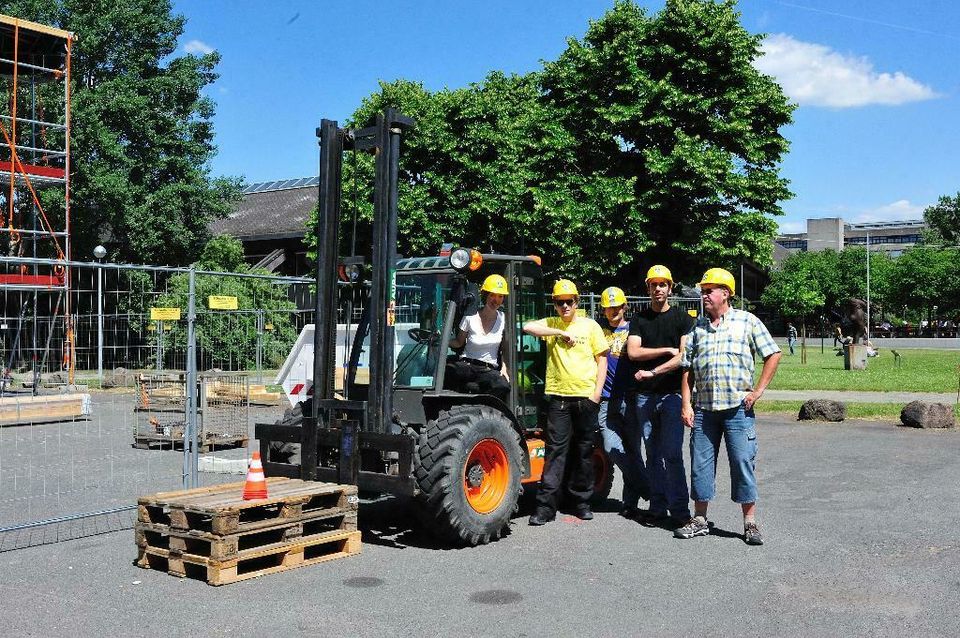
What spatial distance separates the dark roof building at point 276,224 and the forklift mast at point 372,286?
3533cm

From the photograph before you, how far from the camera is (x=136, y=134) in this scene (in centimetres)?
3350

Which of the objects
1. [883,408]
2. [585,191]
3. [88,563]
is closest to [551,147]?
[585,191]

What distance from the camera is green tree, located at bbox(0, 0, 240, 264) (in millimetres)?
31797

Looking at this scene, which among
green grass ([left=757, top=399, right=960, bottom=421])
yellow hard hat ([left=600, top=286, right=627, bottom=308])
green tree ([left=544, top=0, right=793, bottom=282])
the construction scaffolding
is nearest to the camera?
yellow hard hat ([left=600, top=286, right=627, bottom=308])

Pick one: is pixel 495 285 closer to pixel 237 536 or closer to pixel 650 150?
pixel 237 536

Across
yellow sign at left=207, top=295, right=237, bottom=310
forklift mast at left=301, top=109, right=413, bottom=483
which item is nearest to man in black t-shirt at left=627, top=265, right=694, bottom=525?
forklift mast at left=301, top=109, right=413, bottom=483

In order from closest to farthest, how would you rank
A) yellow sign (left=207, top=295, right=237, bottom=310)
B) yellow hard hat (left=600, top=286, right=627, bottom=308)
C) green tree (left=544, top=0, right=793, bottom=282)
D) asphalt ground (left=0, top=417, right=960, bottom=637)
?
asphalt ground (left=0, top=417, right=960, bottom=637)
yellow hard hat (left=600, top=286, right=627, bottom=308)
yellow sign (left=207, top=295, right=237, bottom=310)
green tree (left=544, top=0, right=793, bottom=282)

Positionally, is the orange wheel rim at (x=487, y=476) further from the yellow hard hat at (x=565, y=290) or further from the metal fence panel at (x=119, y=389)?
the metal fence panel at (x=119, y=389)

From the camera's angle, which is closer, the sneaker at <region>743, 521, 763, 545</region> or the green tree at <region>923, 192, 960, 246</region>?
the sneaker at <region>743, 521, 763, 545</region>

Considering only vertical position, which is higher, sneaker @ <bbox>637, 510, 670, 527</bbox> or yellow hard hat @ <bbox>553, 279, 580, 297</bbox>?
yellow hard hat @ <bbox>553, 279, 580, 297</bbox>

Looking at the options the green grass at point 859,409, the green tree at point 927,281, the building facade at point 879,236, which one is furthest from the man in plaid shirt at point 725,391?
the building facade at point 879,236

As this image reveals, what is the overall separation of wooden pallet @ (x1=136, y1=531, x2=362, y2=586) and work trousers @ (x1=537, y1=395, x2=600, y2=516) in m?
1.80

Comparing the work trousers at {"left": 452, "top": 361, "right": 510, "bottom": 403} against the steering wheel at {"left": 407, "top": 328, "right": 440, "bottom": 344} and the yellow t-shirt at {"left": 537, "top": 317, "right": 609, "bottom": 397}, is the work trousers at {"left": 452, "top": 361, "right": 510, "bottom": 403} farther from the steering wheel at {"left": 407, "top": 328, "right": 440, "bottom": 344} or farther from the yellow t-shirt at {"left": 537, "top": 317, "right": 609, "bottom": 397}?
the yellow t-shirt at {"left": 537, "top": 317, "right": 609, "bottom": 397}

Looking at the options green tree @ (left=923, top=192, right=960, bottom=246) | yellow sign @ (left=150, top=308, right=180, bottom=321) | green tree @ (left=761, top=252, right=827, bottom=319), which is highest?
green tree @ (left=923, top=192, right=960, bottom=246)
